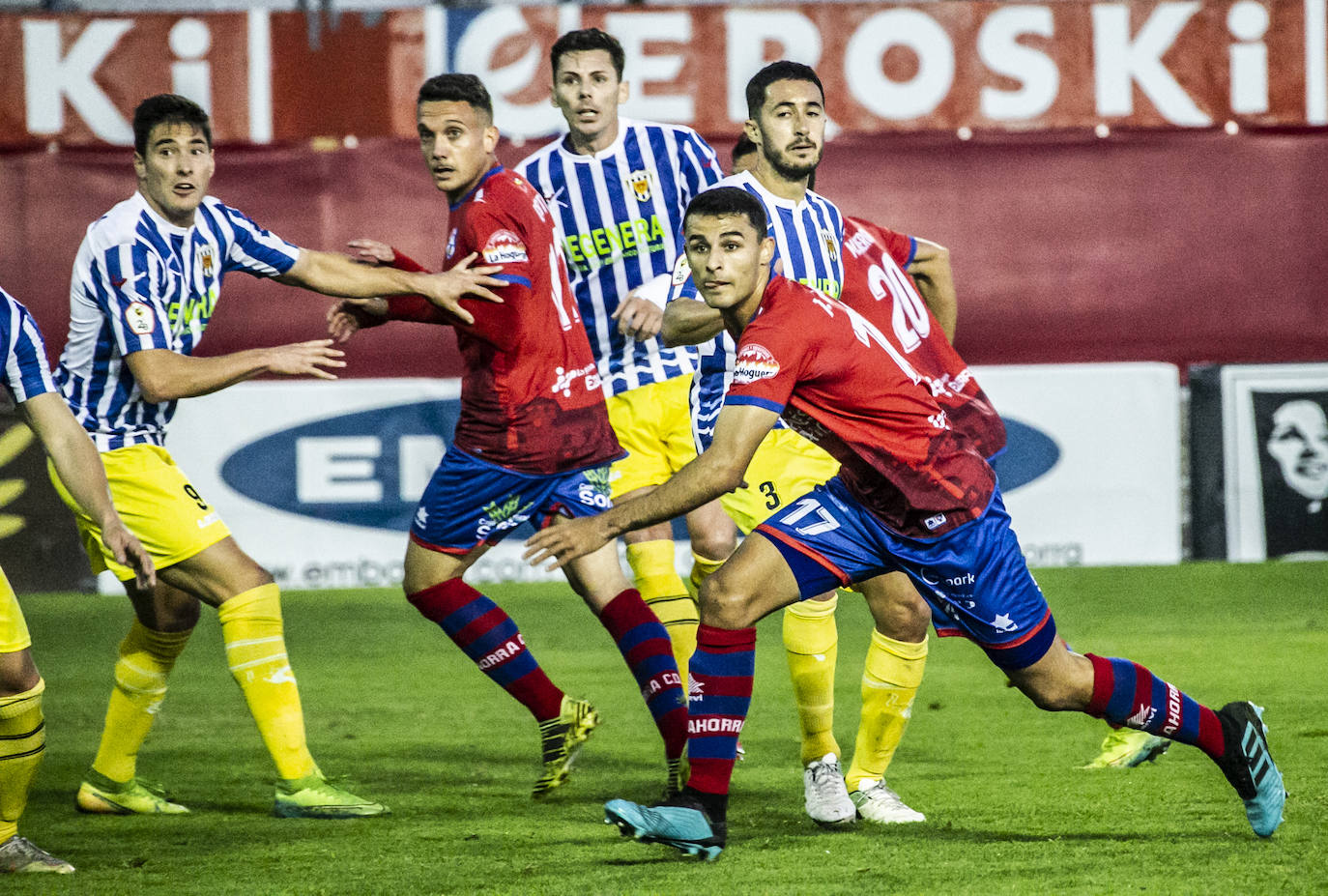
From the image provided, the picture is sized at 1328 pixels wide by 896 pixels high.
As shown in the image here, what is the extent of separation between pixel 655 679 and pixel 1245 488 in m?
6.00

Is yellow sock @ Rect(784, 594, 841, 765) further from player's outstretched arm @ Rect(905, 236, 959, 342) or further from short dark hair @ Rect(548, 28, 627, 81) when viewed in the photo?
short dark hair @ Rect(548, 28, 627, 81)

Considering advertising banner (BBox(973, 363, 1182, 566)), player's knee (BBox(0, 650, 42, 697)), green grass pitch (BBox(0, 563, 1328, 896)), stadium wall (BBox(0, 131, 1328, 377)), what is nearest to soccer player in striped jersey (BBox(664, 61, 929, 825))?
green grass pitch (BBox(0, 563, 1328, 896))

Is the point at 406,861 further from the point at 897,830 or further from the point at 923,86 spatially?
the point at 923,86

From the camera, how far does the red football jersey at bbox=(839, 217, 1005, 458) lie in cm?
467

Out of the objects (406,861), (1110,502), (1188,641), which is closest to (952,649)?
(1188,641)

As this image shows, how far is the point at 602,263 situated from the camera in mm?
5941

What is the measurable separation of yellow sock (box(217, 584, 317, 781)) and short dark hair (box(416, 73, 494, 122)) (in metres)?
1.62

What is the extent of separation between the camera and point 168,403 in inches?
194

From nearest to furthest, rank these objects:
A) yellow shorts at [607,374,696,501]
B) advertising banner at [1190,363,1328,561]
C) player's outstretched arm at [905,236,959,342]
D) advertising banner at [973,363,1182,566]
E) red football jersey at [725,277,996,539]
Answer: red football jersey at [725,277,996,539], player's outstretched arm at [905,236,959,342], yellow shorts at [607,374,696,501], advertising banner at [1190,363,1328,561], advertising banner at [973,363,1182,566]

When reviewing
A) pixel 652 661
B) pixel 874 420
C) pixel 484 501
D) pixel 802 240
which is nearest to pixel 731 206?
pixel 874 420

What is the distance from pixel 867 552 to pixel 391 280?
1832 mm

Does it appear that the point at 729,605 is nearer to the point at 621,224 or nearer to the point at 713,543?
the point at 713,543

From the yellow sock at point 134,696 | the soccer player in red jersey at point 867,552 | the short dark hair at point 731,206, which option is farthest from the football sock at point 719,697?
the yellow sock at point 134,696

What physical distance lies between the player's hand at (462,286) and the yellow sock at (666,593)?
1.10m
